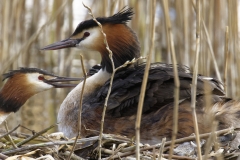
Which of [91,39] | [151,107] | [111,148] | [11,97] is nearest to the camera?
[111,148]

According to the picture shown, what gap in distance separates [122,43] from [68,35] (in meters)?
3.90

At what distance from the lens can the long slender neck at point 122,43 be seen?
5332 mm

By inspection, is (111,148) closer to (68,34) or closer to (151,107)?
(151,107)

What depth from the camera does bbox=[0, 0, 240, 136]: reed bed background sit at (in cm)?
679

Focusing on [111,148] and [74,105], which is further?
[74,105]

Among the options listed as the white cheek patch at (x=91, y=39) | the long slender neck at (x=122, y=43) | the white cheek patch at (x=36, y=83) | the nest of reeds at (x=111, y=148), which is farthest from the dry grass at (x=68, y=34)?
the nest of reeds at (x=111, y=148)

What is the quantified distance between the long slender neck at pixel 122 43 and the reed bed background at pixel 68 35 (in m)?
0.76

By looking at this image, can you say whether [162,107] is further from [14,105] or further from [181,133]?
[14,105]

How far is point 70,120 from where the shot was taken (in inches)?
202

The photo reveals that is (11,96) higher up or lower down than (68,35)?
lower down

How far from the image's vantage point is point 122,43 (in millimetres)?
5336

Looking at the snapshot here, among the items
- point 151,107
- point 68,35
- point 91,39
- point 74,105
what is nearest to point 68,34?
point 68,35

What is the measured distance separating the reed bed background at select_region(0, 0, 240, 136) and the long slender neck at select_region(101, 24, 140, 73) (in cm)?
76

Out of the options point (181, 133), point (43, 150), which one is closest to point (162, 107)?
point (181, 133)
